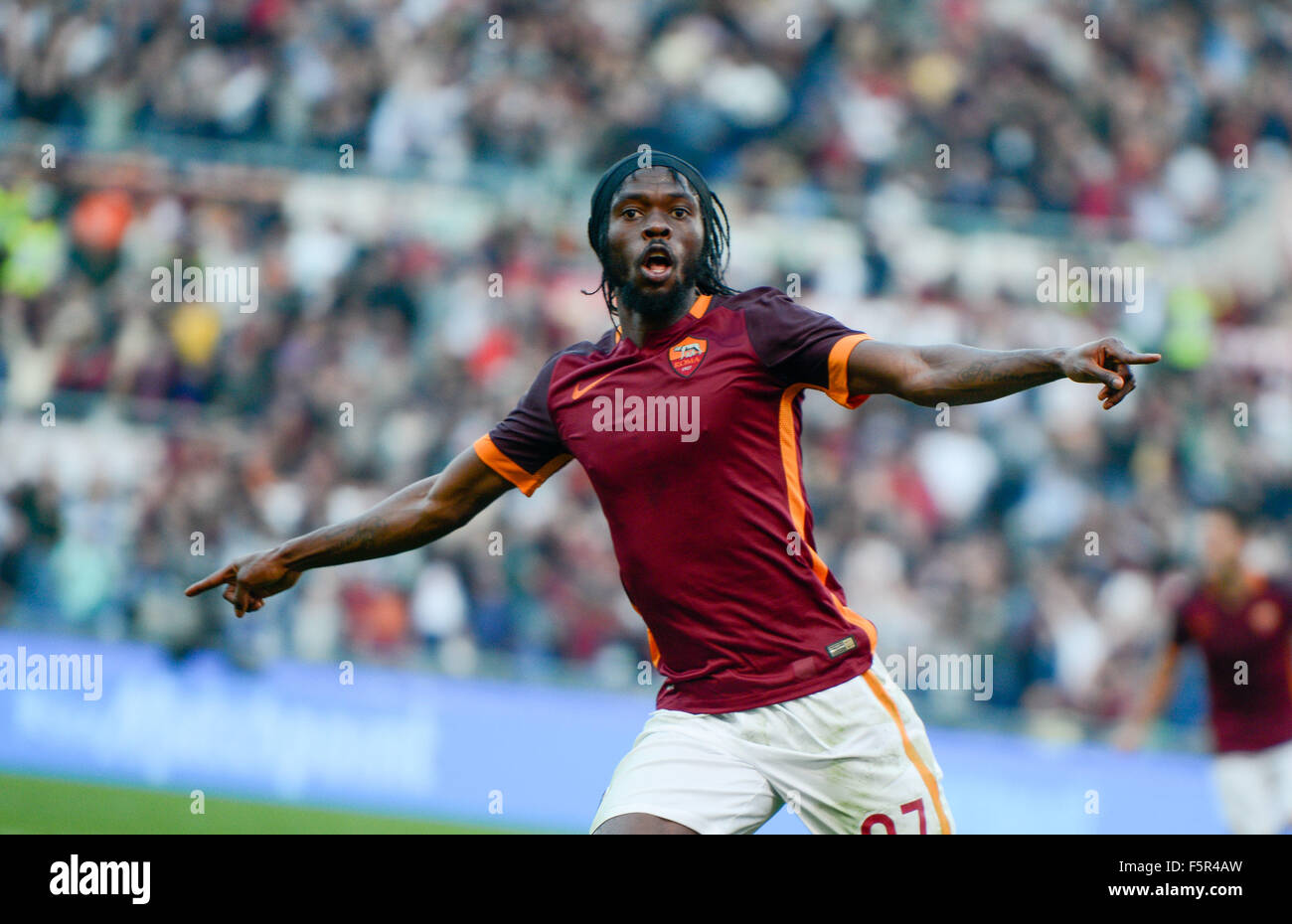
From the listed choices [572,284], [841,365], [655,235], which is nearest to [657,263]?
[655,235]

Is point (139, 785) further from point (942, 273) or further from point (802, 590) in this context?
point (942, 273)

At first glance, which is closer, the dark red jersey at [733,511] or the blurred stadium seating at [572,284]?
the dark red jersey at [733,511]

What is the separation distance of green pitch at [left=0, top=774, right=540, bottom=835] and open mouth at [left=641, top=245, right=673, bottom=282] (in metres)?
4.72

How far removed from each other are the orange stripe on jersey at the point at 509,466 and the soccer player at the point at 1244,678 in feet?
15.6

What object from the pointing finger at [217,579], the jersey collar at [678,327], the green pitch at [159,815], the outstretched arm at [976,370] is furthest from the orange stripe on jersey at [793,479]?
the green pitch at [159,815]

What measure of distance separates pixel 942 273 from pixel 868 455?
1875 millimetres

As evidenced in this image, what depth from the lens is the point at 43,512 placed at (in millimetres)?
10078

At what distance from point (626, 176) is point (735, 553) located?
1.14 meters

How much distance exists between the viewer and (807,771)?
13.8 ft

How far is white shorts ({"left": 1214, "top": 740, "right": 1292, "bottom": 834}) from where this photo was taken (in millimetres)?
8039

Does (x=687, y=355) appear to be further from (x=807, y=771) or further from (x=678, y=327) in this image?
(x=807, y=771)

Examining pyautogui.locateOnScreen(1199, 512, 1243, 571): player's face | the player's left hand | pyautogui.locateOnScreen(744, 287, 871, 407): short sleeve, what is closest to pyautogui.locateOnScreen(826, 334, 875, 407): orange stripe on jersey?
pyautogui.locateOnScreen(744, 287, 871, 407): short sleeve

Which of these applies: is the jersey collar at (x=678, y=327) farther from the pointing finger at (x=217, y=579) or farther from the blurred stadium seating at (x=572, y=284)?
the blurred stadium seating at (x=572, y=284)

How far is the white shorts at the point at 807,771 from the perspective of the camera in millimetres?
4160
